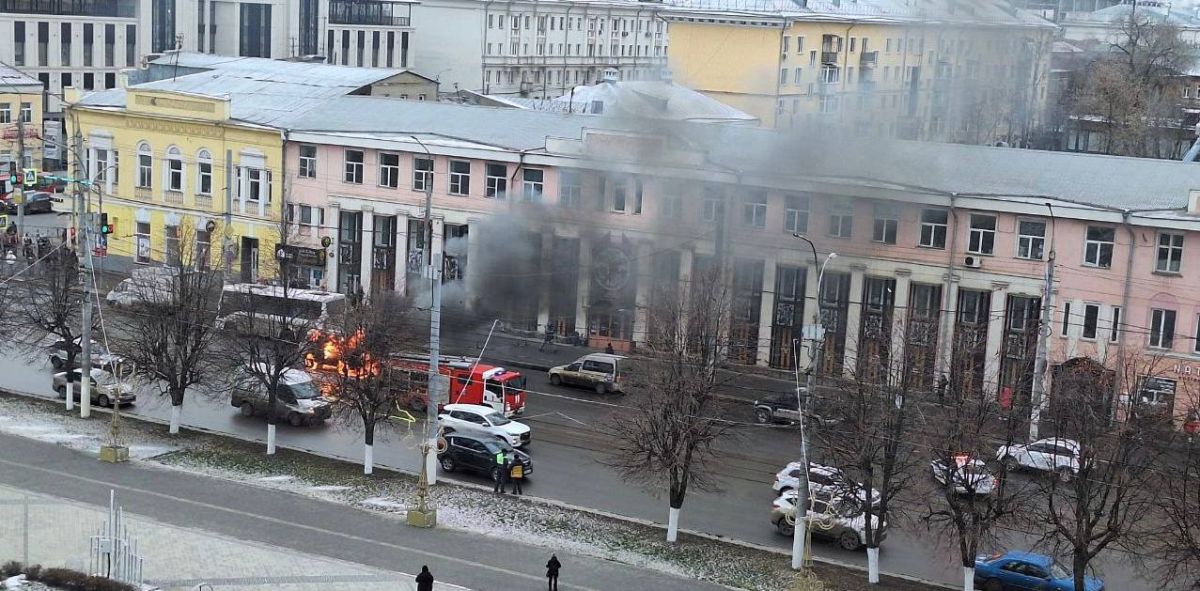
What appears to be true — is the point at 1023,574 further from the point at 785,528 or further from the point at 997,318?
the point at 997,318

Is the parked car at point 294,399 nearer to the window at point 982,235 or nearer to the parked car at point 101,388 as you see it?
the parked car at point 101,388

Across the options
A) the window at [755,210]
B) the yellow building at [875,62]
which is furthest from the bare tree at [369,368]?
the yellow building at [875,62]

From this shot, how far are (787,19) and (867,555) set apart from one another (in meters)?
27.6

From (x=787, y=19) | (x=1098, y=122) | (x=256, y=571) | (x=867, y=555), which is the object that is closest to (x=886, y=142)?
(x=787, y=19)

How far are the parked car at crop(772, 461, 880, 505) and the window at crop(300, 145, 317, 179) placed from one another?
2127cm

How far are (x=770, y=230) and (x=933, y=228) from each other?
170 inches

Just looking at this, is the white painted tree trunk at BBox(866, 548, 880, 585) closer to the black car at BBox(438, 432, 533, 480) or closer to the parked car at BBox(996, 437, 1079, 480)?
the parked car at BBox(996, 437, 1079, 480)

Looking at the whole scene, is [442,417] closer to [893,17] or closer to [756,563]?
[756,563]

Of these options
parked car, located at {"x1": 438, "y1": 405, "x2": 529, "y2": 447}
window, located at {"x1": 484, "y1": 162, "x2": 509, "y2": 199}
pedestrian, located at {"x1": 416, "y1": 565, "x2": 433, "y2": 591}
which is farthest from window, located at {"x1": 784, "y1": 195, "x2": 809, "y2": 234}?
pedestrian, located at {"x1": 416, "y1": 565, "x2": 433, "y2": 591}

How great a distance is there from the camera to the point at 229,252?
4525 centimetres

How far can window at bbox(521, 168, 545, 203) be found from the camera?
142 feet

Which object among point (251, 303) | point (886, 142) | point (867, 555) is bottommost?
point (867, 555)


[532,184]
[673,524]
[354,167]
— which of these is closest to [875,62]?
[532,184]

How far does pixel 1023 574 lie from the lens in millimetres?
25359
